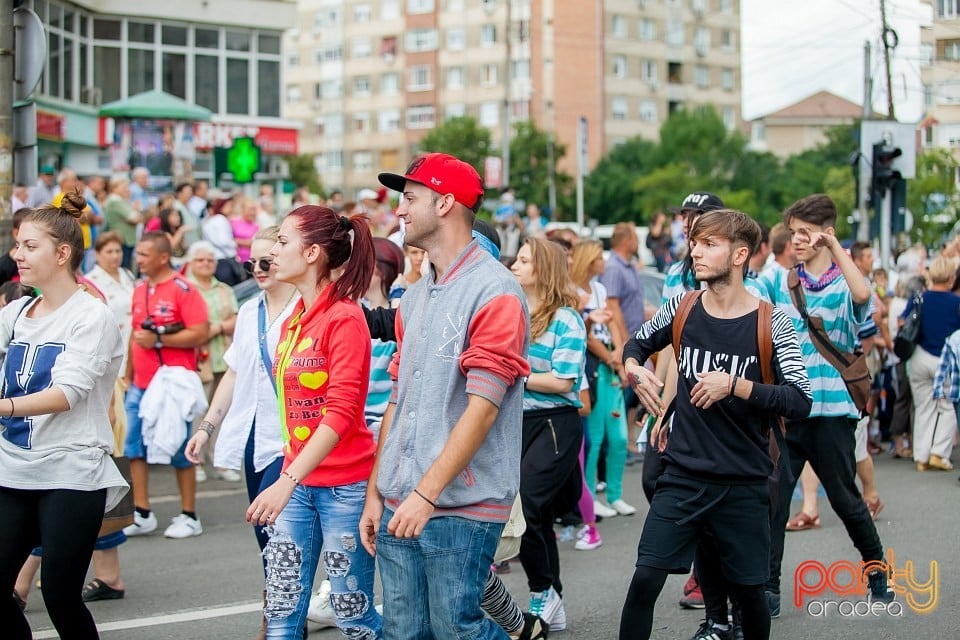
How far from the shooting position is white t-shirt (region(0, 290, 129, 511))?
4.97 metres

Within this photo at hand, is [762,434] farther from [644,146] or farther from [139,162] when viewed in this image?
[644,146]

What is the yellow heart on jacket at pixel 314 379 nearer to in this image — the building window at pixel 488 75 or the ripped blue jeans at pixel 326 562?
the ripped blue jeans at pixel 326 562

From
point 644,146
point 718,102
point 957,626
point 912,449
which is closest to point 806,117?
point 718,102

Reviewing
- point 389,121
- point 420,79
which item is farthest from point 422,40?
point 389,121

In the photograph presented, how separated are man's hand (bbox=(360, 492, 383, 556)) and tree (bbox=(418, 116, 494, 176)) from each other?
218ft

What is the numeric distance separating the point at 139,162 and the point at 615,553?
1911 centimetres

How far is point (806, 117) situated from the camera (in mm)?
109375

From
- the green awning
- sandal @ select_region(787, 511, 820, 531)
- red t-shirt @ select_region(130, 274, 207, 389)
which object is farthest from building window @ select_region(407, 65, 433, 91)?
sandal @ select_region(787, 511, 820, 531)

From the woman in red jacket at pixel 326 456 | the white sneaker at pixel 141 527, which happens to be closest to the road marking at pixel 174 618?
the woman in red jacket at pixel 326 456

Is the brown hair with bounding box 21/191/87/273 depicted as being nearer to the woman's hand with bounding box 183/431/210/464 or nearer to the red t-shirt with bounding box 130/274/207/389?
the woman's hand with bounding box 183/431/210/464

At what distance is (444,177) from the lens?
4.18 metres

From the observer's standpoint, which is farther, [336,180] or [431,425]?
[336,180]

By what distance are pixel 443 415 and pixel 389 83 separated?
8608 centimetres

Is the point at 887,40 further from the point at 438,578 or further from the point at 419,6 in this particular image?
the point at 419,6
